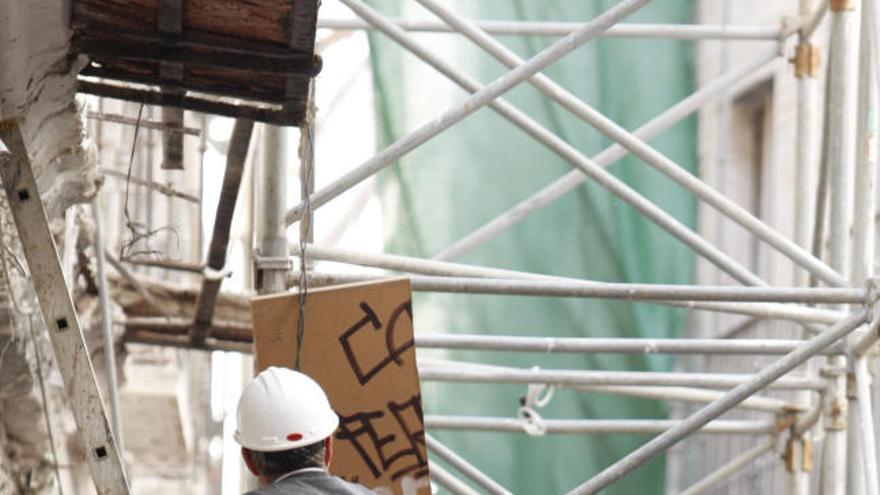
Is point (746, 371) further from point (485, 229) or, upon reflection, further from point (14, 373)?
point (14, 373)

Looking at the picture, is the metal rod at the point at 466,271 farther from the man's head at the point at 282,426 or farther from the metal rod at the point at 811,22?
the man's head at the point at 282,426

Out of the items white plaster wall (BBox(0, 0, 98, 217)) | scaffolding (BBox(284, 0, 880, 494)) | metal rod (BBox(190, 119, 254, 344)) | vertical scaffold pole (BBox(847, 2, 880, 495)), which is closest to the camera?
white plaster wall (BBox(0, 0, 98, 217))

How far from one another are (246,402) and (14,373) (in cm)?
398

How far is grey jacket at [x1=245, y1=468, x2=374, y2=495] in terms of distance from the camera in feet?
18.4

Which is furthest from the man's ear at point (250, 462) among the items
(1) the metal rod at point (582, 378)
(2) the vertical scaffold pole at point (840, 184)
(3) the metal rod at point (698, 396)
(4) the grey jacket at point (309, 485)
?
(3) the metal rod at point (698, 396)

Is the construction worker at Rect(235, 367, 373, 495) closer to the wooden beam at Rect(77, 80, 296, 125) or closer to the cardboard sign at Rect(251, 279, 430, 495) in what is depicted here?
the wooden beam at Rect(77, 80, 296, 125)

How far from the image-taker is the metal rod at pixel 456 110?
8570mm

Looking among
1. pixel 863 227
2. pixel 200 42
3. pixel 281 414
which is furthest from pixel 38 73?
pixel 863 227

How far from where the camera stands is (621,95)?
1409 cm

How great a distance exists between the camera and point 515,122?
9.80 metres

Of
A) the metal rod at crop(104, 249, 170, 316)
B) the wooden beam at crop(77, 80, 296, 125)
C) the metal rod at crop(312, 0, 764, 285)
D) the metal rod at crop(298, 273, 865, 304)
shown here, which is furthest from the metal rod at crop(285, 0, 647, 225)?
the metal rod at crop(104, 249, 170, 316)

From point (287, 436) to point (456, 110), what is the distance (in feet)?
10.3

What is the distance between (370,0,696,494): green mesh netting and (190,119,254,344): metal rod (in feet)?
3.65

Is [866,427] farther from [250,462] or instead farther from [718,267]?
[250,462]
